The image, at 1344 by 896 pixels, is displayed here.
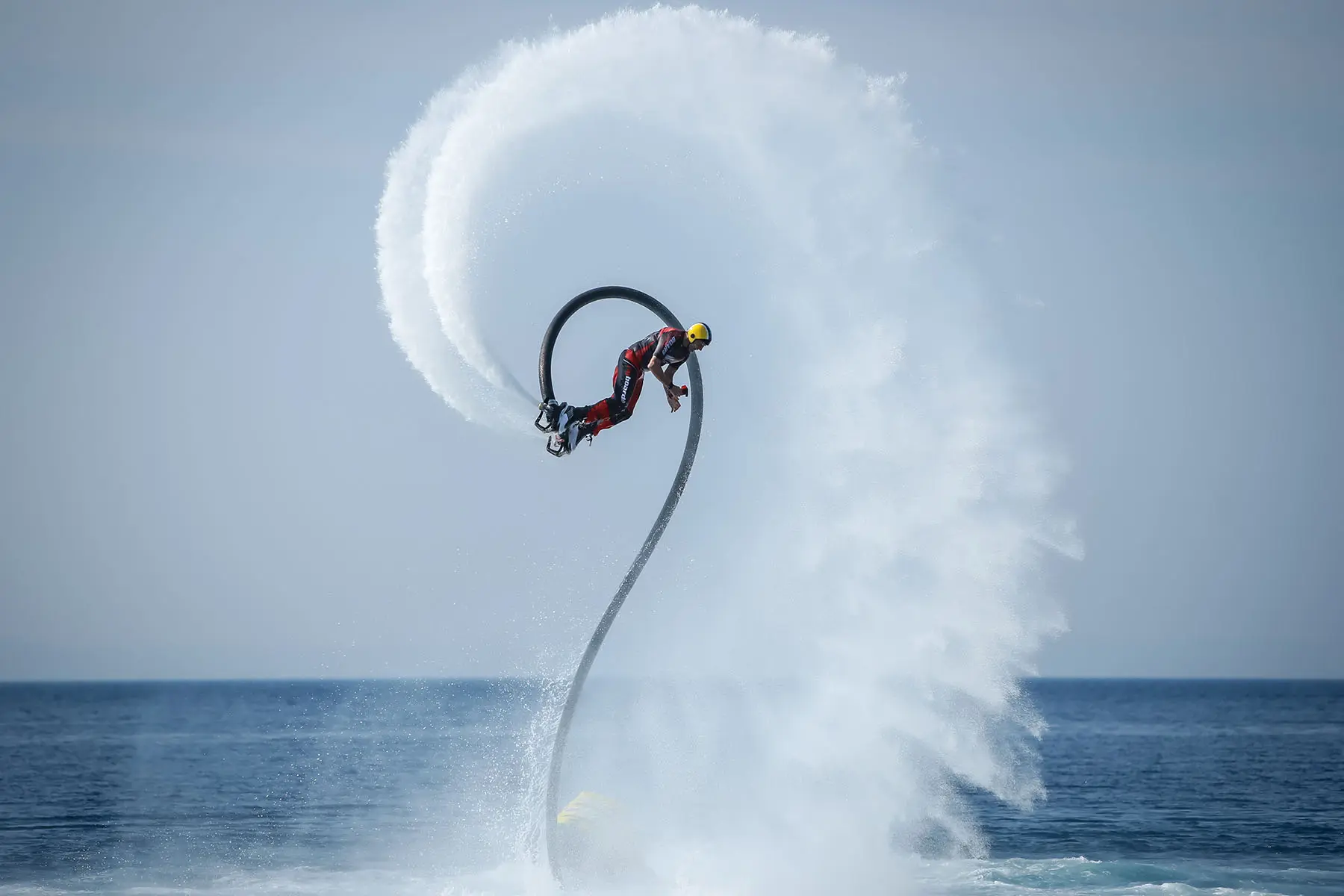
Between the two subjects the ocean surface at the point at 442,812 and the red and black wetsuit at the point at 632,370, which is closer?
the red and black wetsuit at the point at 632,370

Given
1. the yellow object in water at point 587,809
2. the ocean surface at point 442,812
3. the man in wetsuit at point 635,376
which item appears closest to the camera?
the man in wetsuit at point 635,376

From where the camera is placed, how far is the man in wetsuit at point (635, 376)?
2033 cm

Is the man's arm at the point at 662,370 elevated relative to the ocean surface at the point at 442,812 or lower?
elevated

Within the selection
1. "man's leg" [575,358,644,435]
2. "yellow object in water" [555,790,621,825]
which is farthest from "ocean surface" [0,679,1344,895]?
"man's leg" [575,358,644,435]

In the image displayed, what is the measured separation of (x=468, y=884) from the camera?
29.5 meters

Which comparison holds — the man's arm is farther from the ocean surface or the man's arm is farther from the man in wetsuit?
the ocean surface

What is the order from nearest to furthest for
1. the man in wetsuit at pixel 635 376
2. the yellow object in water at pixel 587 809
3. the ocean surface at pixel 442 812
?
the man in wetsuit at pixel 635 376
the yellow object in water at pixel 587 809
the ocean surface at pixel 442 812

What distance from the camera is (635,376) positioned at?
20625 millimetres

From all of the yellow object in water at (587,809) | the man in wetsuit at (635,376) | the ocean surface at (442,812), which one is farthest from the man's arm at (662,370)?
the yellow object in water at (587,809)

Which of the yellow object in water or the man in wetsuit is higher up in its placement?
the man in wetsuit

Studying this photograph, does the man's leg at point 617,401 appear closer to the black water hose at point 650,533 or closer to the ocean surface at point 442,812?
the black water hose at point 650,533

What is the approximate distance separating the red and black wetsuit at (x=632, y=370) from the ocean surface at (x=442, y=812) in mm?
9172

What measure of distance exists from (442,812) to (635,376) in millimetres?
33711

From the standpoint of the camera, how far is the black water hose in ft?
67.3
